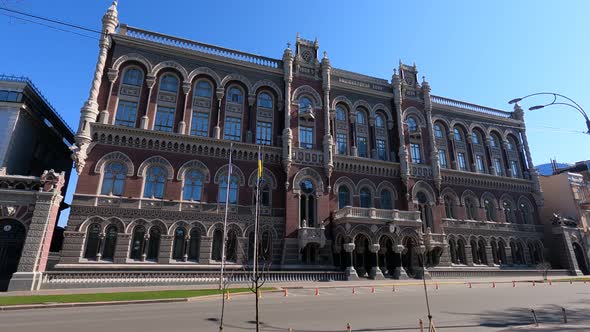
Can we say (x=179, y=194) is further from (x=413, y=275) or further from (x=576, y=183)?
(x=576, y=183)

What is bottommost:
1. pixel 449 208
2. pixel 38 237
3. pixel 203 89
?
pixel 38 237

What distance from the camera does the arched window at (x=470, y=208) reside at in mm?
41125

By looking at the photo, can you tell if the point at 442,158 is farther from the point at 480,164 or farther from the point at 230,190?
the point at 230,190

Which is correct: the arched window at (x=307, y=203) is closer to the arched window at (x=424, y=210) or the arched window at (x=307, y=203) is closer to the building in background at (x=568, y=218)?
the arched window at (x=424, y=210)

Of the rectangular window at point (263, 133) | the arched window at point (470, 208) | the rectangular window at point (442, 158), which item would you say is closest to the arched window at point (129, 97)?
the rectangular window at point (263, 133)

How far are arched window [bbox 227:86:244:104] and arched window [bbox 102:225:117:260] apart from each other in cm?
1647

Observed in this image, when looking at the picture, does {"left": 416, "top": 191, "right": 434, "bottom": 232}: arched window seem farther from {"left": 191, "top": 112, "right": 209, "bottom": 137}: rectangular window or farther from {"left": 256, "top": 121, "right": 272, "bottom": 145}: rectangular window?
{"left": 191, "top": 112, "right": 209, "bottom": 137}: rectangular window

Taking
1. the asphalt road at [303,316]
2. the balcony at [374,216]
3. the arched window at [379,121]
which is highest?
the arched window at [379,121]

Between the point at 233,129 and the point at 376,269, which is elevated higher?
the point at 233,129

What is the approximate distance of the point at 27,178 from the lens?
23.2 m

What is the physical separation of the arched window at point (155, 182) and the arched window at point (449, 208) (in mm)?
32265

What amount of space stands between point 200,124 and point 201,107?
73.5 inches

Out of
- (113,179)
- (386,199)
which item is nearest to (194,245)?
(113,179)

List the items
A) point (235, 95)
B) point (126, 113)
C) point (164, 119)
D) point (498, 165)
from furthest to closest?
point (498, 165), point (235, 95), point (164, 119), point (126, 113)
